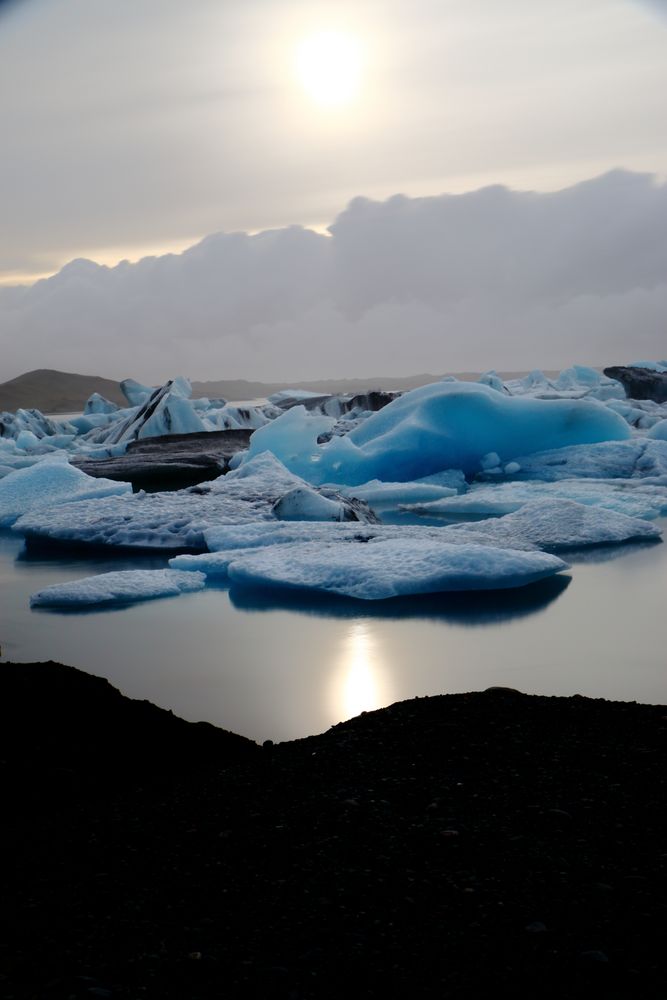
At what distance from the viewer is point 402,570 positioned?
19.0ft

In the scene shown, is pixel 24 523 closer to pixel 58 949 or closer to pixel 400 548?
pixel 400 548

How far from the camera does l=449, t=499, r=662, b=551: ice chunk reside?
292 inches

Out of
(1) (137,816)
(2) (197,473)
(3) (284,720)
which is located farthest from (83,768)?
(2) (197,473)

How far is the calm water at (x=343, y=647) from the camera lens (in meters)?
4.02

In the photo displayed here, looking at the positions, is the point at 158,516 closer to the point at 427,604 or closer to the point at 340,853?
the point at 427,604

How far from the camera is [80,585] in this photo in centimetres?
605

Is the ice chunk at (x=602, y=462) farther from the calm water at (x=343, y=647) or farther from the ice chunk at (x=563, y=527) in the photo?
the calm water at (x=343, y=647)

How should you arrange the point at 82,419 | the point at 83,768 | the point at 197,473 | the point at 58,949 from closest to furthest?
1. the point at 58,949
2. the point at 83,768
3. the point at 197,473
4. the point at 82,419

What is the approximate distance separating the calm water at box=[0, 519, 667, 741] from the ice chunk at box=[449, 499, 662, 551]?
872 mm

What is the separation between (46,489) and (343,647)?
6.39 meters

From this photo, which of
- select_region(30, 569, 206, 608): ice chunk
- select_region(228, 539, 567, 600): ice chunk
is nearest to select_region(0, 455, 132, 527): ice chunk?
select_region(30, 569, 206, 608): ice chunk

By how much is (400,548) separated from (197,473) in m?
8.17

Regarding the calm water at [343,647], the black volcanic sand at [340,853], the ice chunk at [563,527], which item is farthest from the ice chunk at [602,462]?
the black volcanic sand at [340,853]

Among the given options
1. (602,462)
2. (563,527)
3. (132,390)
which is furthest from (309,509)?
(132,390)
